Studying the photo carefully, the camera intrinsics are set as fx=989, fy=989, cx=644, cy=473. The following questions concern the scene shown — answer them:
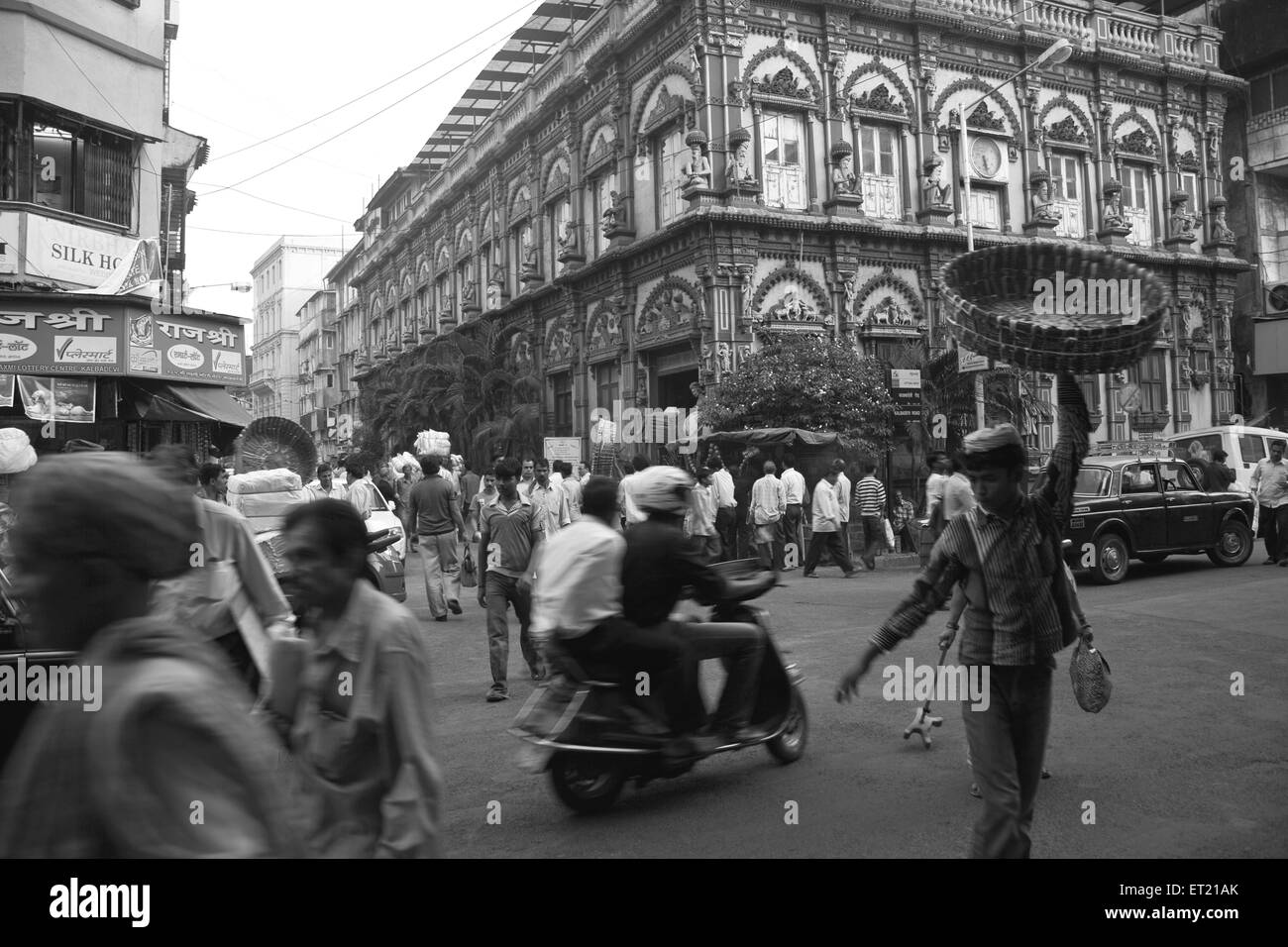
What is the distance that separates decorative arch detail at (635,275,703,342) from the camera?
22.9 metres

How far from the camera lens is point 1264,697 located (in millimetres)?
7141

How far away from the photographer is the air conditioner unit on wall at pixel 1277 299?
31.5 metres

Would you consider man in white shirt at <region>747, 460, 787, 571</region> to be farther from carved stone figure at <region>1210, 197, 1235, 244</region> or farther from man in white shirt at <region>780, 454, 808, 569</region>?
carved stone figure at <region>1210, 197, 1235, 244</region>

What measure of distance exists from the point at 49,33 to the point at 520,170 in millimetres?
17450

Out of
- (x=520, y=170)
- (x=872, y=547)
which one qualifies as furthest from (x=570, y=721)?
(x=520, y=170)

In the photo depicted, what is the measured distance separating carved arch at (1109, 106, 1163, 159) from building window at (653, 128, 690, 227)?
13.2m

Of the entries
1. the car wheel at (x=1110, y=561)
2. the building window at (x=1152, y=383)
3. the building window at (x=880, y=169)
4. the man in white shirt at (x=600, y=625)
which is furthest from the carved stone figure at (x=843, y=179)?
the man in white shirt at (x=600, y=625)

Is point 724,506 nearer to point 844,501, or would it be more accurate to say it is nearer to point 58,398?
point 844,501

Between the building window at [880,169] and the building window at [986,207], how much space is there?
2641 mm

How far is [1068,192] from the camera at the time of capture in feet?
91.0

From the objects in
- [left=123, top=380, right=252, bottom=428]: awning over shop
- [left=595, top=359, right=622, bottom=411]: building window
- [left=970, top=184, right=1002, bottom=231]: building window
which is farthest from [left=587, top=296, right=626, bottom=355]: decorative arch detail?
[left=123, top=380, right=252, bottom=428]: awning over shop

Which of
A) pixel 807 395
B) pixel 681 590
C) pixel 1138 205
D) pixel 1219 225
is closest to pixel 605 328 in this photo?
pixel 807 395

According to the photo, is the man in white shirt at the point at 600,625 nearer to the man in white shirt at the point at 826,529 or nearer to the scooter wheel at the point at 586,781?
the scooter wheel at the point at 586,781

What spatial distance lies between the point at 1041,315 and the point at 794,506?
43.9ft
